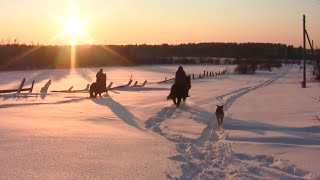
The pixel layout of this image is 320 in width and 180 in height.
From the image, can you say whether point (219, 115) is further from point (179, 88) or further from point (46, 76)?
point (46, 76)

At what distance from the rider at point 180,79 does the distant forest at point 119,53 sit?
60602 mm

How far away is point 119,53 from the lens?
114 meters

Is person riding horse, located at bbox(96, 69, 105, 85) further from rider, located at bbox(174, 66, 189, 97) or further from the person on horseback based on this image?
rider, located at bbox(174, 66, 189, 97)

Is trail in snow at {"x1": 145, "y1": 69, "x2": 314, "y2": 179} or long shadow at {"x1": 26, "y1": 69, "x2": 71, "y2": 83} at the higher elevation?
trail in snow at {"x1": 145, "y1": 69, "x2": 314, "y2": 179}

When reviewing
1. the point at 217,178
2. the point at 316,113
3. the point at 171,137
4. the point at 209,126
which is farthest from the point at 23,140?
the point at 316,113

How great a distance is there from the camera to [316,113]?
15.6 metres

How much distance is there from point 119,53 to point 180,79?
9560 cm

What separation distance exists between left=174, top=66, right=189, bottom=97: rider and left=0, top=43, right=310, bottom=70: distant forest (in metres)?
60.6

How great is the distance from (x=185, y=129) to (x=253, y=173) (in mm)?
5271

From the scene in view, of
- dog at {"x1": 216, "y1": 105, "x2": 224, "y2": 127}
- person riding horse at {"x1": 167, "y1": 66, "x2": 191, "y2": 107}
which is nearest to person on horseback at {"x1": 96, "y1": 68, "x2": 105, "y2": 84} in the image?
person riding horse at {"x1": 167, "y1": 66, "x2": 191, "y2": 107}

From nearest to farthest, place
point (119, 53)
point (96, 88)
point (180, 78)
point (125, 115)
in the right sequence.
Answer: point (125, 115) < point (180, 78) < point (96, 88) < point (119, 53)

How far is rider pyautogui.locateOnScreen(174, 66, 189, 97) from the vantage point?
769 inches

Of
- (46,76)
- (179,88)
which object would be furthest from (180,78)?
(46,76)

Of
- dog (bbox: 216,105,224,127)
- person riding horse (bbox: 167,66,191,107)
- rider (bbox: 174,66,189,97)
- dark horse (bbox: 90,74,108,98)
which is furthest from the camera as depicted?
dark horse (bbox: 90,74,108,98)
